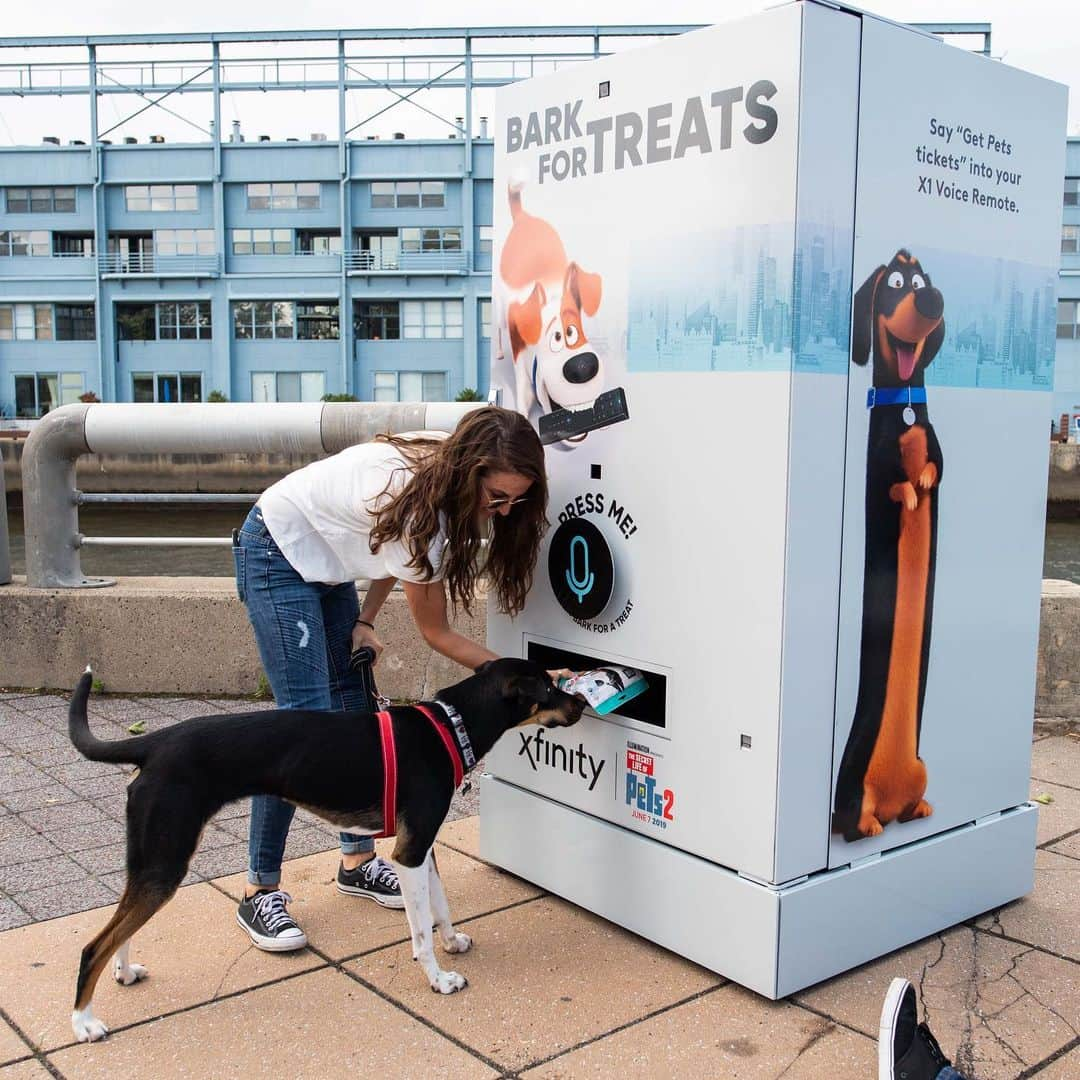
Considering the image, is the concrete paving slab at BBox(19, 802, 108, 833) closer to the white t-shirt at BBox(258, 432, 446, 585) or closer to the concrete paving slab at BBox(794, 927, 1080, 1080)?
the white t-shirt at BBox(258, 432, 446, 585)

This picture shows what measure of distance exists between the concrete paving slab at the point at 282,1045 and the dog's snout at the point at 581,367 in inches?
75.4

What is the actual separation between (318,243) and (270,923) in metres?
49.2

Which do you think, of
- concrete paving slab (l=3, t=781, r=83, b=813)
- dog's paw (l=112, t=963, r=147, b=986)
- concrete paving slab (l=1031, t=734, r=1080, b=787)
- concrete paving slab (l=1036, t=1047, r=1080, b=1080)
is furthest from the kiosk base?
concrete paving slab (l=3, t=781, r=83, b=813)

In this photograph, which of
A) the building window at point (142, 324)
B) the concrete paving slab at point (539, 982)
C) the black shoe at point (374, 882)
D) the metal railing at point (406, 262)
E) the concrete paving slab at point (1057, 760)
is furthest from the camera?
the building window at point (142, 324)

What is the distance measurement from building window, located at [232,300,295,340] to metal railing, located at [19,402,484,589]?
45.4 metres

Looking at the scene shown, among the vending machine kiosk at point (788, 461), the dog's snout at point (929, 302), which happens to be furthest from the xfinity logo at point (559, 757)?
the dog's snout at point (929, 302)

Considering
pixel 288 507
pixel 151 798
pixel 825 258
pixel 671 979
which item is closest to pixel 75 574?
pixel 288 507

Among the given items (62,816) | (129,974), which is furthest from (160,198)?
(129,974)

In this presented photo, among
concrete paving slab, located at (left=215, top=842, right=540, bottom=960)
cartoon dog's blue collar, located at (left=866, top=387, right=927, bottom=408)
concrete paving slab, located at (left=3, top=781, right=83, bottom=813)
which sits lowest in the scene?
concrete paving slab, located at (left=215, top=842, right=540, bottom=960)

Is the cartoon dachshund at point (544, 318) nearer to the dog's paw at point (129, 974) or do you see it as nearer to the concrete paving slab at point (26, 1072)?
the dog's paw at point (129, 974)

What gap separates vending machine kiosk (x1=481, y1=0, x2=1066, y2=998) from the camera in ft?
10.3

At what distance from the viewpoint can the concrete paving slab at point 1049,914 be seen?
369 cm

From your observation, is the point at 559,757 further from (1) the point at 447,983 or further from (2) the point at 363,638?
(1) the point at 447,983

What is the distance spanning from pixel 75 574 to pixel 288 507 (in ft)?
10.6
